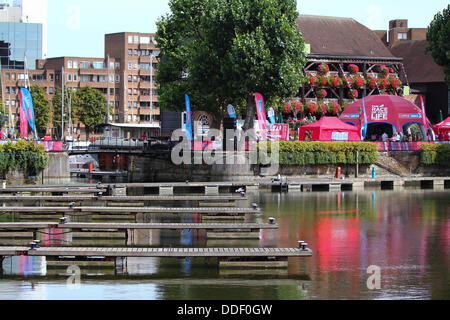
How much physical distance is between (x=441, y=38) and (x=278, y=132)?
62.2ft

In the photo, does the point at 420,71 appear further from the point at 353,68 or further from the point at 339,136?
the point at 339,136

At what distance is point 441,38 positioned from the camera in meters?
65.6

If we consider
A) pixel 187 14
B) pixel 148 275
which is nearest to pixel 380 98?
pixel 187 14

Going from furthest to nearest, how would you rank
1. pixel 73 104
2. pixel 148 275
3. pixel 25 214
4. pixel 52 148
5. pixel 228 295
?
1. pixel 73 104
2. pixel 52 148
3. pixel 25 214
4. pixel 148 275
5. pixel 228 295

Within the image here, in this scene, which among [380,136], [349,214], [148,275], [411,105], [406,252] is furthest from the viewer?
[380,136]

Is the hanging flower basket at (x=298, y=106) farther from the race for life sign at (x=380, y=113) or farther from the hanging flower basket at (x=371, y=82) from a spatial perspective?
the race for life sign at (x=380, y=113)

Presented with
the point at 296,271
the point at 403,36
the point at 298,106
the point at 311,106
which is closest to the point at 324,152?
the point at 298,106

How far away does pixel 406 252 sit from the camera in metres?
27.0

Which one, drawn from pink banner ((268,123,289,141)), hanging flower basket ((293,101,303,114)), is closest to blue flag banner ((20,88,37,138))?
pink banner ((268,123,289,141))

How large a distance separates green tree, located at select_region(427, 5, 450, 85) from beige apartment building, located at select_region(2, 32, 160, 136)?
2541 inches

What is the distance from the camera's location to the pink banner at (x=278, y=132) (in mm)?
58438

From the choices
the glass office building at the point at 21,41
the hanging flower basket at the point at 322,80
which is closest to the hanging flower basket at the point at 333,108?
the hanging flower basket at the point at 322,80

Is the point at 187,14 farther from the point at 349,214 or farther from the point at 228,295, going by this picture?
the point at 228,295
